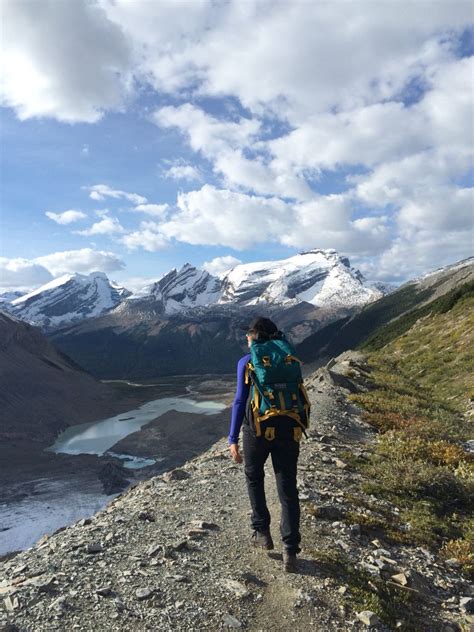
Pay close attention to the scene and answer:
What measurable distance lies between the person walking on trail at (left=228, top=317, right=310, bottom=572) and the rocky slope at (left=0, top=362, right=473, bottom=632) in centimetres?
59

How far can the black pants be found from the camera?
23.0 feet

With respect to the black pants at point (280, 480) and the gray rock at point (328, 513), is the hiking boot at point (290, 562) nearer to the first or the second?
the black pants at point (280, 480)

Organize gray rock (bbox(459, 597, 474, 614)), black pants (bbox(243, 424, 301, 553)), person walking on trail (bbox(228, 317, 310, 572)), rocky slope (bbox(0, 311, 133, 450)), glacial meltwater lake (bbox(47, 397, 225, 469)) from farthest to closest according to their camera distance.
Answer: rocky slope (bbox(0, 311, 133, 450))
glacial meltwater lake (bbox(47, 397, 225, 469))
person walking on trail (bbox(228, 317, 310, 572))
black pants (bbox(243, 424, 301, 553))
gray rock (bbox(459, 597, 474, 614))

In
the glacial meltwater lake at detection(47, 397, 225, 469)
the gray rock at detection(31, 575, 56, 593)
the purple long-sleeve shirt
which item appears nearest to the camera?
the gray rock at detection(31, 575, 56, 593)

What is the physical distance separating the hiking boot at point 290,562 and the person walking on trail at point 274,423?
3cm

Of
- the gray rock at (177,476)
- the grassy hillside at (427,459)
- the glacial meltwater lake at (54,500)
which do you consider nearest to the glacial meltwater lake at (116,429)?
the glacial meltwater lake at (54,500)

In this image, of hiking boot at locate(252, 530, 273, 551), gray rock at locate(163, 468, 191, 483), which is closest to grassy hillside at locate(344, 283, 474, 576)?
hiking boot at locate(252, 530, 273, 551)

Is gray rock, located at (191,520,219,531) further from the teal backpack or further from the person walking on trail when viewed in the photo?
the teal backpack

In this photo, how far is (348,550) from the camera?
766 centimetres

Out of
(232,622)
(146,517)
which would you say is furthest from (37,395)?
(232,622)

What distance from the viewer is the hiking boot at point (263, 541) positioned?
24.1ft

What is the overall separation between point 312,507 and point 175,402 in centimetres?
17740

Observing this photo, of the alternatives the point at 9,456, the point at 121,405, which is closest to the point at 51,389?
the point at 121,405

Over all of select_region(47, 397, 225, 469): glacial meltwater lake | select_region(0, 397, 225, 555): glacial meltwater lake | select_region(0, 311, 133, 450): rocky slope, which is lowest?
select_region(0, 397, 225, 555): glacial meltwater lake
